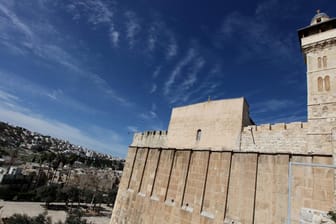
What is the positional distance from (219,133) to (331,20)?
9.04m

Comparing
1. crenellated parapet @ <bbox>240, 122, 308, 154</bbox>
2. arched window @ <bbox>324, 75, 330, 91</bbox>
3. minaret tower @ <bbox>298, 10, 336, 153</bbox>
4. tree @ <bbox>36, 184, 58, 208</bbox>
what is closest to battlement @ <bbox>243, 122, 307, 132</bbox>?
crenellated parapet @ <bbox>240, 122, 308, 154</bbox>

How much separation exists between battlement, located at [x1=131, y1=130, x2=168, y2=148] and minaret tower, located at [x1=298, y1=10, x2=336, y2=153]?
990cm

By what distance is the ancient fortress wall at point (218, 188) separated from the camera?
719cm

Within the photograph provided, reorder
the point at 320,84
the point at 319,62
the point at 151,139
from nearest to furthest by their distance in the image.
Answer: the point at 320,84
the point at 319,62
the point at 151,139

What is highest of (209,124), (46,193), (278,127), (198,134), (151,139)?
(209,124)

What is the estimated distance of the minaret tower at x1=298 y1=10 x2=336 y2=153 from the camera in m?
8.71

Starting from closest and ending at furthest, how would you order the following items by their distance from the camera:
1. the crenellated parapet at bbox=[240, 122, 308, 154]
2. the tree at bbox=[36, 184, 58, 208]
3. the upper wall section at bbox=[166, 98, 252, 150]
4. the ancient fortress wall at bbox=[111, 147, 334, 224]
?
the ancient fortress wall at bbox=[111, 147, 334, 224] < the crenellated parapet at bbox=[240, 122, 308, 154] < the upper wall section at bbox=[166, 98, 252, 150] < the tree at bbox=[36, 184, 58, 208]

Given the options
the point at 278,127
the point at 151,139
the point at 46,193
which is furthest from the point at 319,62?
the point at 46,193

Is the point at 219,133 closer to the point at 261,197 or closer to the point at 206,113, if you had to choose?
the point at 206,113

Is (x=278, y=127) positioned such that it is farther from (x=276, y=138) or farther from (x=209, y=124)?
(x=209, y=124)

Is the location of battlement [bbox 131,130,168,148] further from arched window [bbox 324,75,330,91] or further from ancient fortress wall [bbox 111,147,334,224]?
arched window [bbox 324,75,330,91]

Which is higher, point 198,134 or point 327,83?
point 327,83

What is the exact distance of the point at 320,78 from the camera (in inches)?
395

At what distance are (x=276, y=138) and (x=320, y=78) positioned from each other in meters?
3.95
